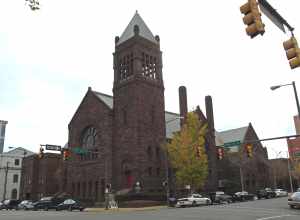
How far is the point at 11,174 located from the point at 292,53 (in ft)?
322

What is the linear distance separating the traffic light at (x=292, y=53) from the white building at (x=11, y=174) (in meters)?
92.4

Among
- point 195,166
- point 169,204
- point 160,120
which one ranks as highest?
point 160,120

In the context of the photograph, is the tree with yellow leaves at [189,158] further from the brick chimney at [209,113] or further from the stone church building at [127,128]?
the brick chimney at [209,113]

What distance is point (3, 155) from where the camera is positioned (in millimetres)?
98250

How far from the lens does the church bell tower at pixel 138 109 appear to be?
5081cm

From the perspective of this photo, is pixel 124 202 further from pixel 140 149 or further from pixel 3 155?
pixel 3 155

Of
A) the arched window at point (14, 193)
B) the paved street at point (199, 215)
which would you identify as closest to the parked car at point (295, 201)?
the paved street at point (199, 215)

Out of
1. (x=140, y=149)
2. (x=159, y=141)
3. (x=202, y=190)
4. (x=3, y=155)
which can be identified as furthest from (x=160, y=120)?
(x=3, y=155)

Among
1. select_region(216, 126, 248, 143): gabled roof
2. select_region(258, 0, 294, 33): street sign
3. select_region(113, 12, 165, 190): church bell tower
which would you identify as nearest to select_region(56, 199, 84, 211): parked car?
select_region(113, 12, 165, 190): church bell tower

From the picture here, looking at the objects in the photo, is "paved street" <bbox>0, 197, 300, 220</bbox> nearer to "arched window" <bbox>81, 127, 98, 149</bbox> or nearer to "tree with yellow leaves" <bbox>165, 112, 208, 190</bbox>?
"tree with yellow leaves" <bbox>165, 112, 208, 190</bbox>

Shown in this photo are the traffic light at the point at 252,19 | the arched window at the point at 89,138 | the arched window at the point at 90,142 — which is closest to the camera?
the traffic light at the point at 252,19

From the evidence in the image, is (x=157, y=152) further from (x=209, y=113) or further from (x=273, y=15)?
(x=273, y=15)

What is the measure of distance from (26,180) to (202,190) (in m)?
42.1

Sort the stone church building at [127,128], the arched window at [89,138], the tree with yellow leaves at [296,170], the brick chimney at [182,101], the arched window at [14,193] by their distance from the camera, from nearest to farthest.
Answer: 1. the stone church building at [127,128]
2. the arched window at [89,138]
3. the brick chimney at [182,101]
4. the tree with yellow leaves at [296,170]
5. the arched window at [14,193]
